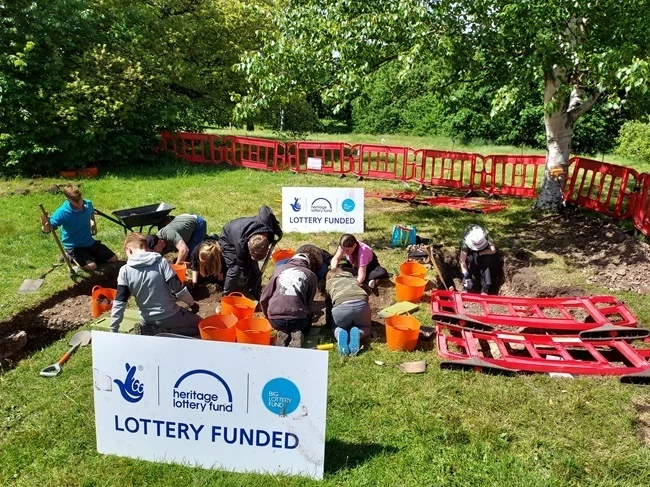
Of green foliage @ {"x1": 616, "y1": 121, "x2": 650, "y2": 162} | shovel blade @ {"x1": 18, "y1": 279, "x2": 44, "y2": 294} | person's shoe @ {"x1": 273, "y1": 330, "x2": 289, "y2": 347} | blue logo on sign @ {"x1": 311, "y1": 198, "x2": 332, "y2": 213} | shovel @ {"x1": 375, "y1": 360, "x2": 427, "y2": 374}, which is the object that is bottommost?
shovel blade @ {"x1": 18, "y1": 279, "x2": 44, "y2": 294}

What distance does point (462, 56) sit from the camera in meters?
7.83

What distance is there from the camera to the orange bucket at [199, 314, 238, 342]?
17.6 feet

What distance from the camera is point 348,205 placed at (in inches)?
371

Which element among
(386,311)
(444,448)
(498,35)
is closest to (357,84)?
(498,35)

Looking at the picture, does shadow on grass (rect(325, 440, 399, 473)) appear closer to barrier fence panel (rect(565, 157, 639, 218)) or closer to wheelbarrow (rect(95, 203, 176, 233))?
wheelbarrow (rect(95, 203, 176, 233))


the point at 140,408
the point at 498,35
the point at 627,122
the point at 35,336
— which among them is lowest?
the point at 35,336

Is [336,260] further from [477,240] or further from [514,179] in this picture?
[514,179]

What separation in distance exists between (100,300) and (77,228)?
59.3 inches

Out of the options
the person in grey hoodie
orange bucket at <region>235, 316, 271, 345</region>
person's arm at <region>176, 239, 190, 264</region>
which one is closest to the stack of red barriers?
orange bucket at <region>235, 316, 271, 345</region>

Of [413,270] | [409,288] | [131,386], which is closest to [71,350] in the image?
[131,386]

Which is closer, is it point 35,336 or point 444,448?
point 444,448

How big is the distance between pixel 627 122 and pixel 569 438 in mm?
20994

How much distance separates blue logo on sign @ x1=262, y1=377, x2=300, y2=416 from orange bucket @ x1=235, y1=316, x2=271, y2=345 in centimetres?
182

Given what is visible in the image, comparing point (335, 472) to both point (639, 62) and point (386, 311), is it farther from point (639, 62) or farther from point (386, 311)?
point (639, 62)
